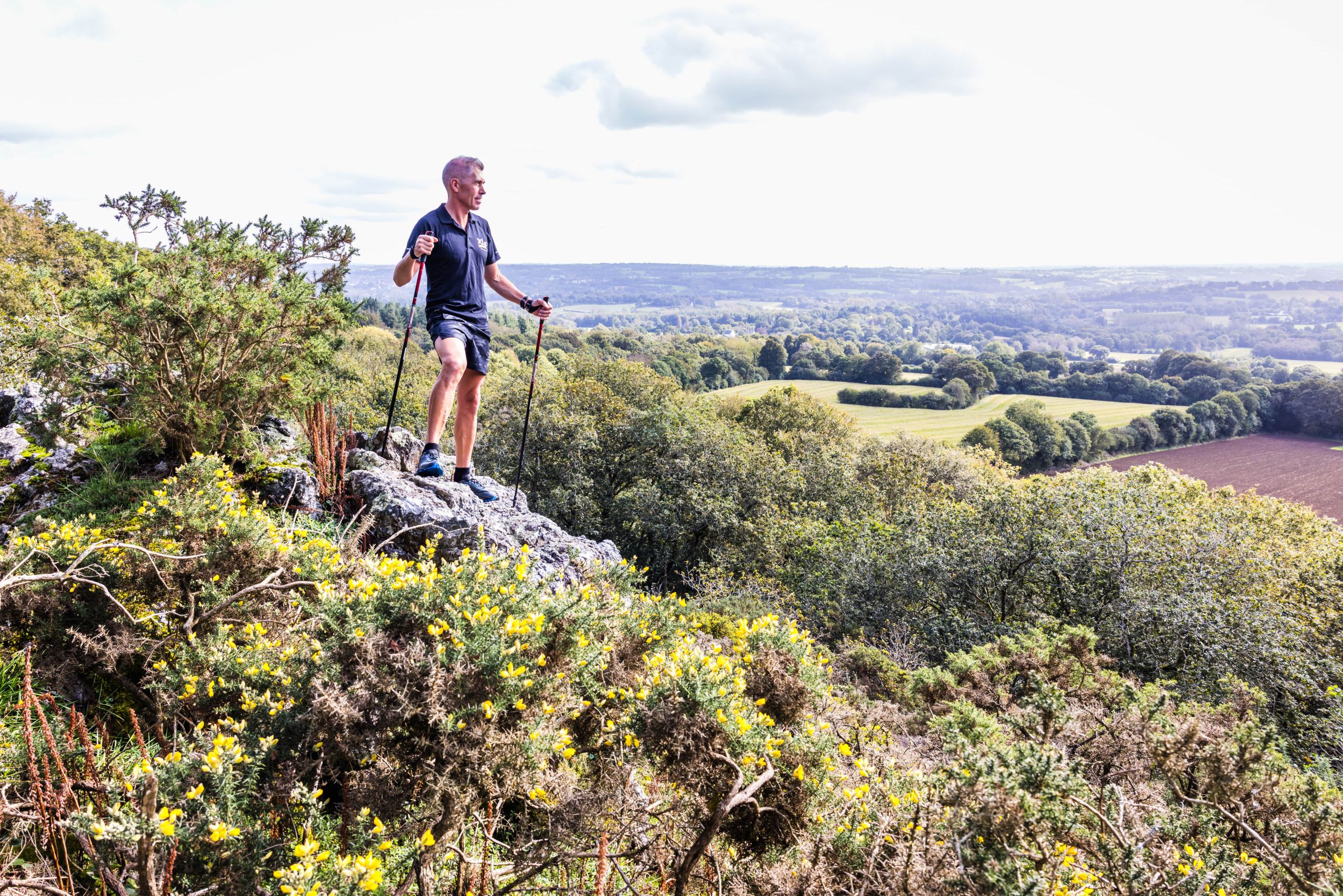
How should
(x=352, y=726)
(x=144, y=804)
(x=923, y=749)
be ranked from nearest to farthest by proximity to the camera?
(x=144, y=804) → (x=352, y=726) → (x=923, y=749)

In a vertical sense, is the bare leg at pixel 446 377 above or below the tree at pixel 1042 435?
above

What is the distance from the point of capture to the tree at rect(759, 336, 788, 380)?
110m

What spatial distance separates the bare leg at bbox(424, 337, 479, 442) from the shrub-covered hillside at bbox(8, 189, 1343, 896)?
104 cm

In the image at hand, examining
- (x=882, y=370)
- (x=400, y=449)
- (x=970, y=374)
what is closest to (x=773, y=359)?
(x=882, y=370)

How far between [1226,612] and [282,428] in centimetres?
1976

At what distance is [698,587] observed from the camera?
19.1 m

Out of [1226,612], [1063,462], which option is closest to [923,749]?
[1226,612]

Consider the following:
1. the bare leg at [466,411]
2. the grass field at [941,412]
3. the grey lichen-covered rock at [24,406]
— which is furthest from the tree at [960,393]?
the grey lichen-covered rock at [24,406]

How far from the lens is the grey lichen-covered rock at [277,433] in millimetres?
7964

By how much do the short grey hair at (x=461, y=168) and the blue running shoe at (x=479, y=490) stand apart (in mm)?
3868

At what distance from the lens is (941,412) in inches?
3258

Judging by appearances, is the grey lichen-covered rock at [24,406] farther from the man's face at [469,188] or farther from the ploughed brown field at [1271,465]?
the ploughed brown field at [1271,465]

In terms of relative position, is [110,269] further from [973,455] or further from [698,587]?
[973,455]

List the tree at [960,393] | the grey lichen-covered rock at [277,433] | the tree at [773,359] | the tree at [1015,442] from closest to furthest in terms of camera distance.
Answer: the grey lichen-covered rock at [277,433], the tree at [1015,442], the tree at [960,393], the tree at [773,359]
